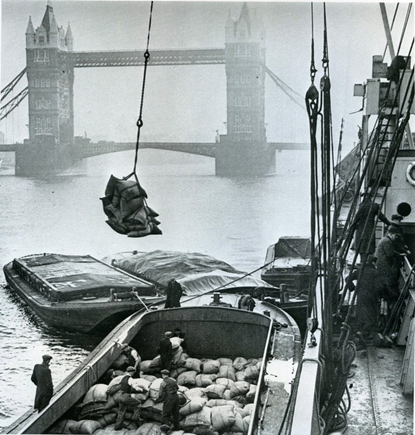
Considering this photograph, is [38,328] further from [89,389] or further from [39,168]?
[39,168]

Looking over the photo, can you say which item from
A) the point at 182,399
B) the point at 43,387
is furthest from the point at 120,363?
the point at 182,399

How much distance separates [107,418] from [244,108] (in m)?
25.5

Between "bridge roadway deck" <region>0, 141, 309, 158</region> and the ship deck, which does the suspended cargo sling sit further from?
"bridge roadway deck" <region>0, 141, 309, 158</region>

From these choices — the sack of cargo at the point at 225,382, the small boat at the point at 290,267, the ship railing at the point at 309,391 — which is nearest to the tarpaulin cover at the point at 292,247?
the small boat at the point at 290,267

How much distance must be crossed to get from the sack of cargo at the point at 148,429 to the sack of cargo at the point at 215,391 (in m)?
0.90

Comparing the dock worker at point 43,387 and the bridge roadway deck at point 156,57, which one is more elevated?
the bridge roadway deck at point 156,57

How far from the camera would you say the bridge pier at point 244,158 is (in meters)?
29.7

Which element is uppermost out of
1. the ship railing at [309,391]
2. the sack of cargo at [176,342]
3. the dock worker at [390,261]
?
the dock worker at [390,261]

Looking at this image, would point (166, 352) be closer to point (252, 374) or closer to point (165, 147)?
point (252, 374)

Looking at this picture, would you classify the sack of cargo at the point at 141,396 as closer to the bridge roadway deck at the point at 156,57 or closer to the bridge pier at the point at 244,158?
the bridge roadway deck at the point at 156,57

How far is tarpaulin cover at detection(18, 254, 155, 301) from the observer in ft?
43.1

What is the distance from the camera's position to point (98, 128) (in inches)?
1261

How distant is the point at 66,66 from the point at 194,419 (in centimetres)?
2583

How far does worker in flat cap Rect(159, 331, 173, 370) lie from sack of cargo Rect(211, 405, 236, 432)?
1.28 meters
